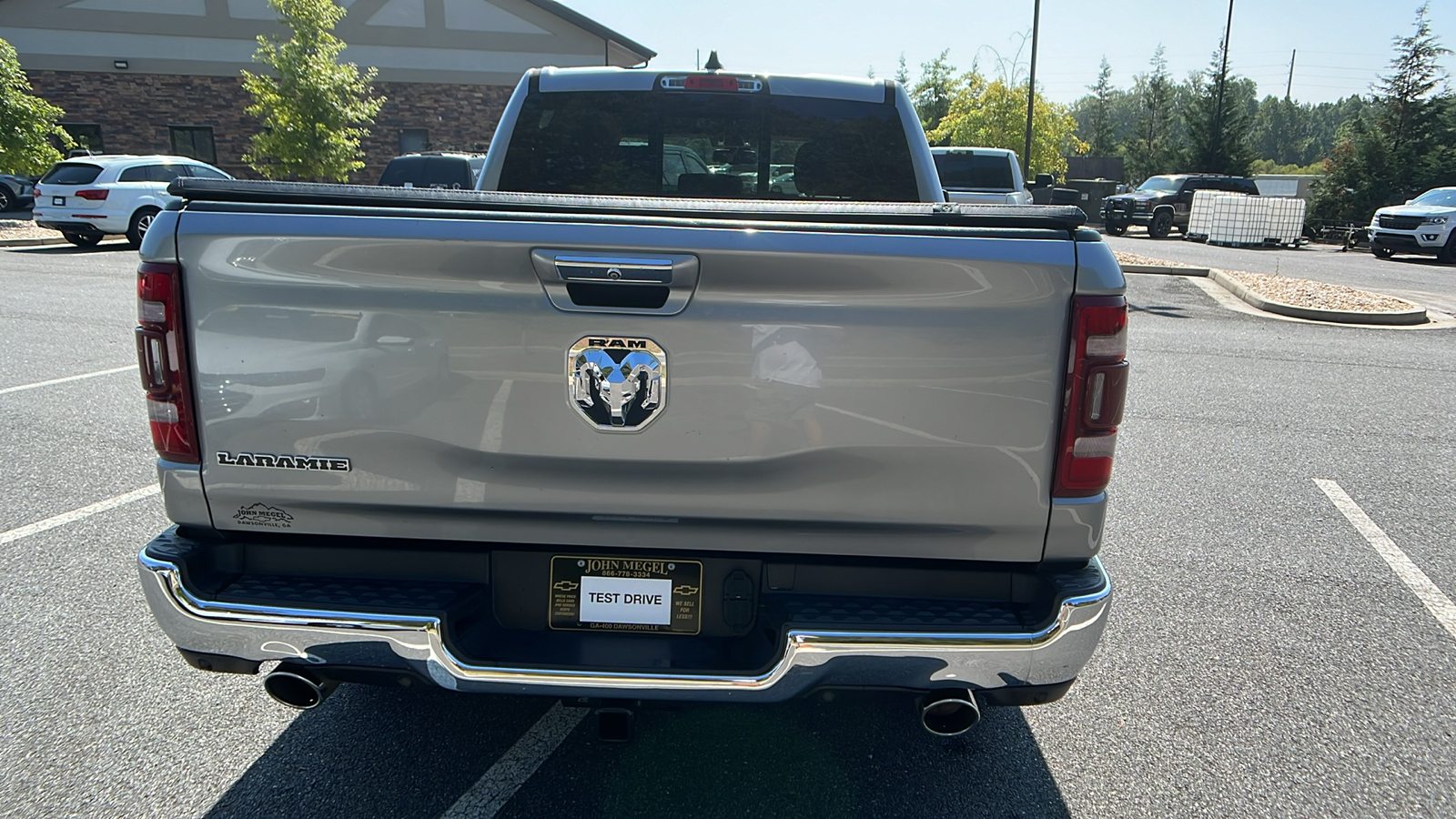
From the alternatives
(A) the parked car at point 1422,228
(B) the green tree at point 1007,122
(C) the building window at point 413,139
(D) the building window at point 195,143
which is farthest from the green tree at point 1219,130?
(D) the building window at point 195,143

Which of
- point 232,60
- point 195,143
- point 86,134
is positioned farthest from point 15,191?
point 232,60

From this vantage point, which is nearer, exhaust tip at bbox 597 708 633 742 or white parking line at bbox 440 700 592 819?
exhaust tip at bbox 597 708 633 742

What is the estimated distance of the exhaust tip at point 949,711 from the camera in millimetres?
2232

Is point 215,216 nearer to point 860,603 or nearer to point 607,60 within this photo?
point 860,603

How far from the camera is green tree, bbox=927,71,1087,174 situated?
31.6 m

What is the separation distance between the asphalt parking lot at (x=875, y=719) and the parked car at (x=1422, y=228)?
70.3 ft

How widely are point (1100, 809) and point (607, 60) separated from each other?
32065 mm

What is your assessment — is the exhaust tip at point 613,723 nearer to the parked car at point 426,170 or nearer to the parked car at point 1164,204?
the parked car at point 426,170

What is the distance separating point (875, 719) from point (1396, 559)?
10.3 feet

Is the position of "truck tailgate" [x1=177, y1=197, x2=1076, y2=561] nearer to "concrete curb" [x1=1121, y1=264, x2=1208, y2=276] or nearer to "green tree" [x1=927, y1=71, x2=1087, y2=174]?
"concrete curb" [x1=1121, y1=264, x2=1208, y2=276]

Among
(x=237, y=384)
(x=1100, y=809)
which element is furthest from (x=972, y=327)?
(x=237, y=384)

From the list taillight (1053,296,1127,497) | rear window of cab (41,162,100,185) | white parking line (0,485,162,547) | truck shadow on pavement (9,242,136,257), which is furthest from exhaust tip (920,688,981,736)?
rear window of cab (41,162,100,185)

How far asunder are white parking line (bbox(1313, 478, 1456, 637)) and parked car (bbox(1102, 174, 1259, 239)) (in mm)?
25202

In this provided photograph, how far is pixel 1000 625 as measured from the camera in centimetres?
219
